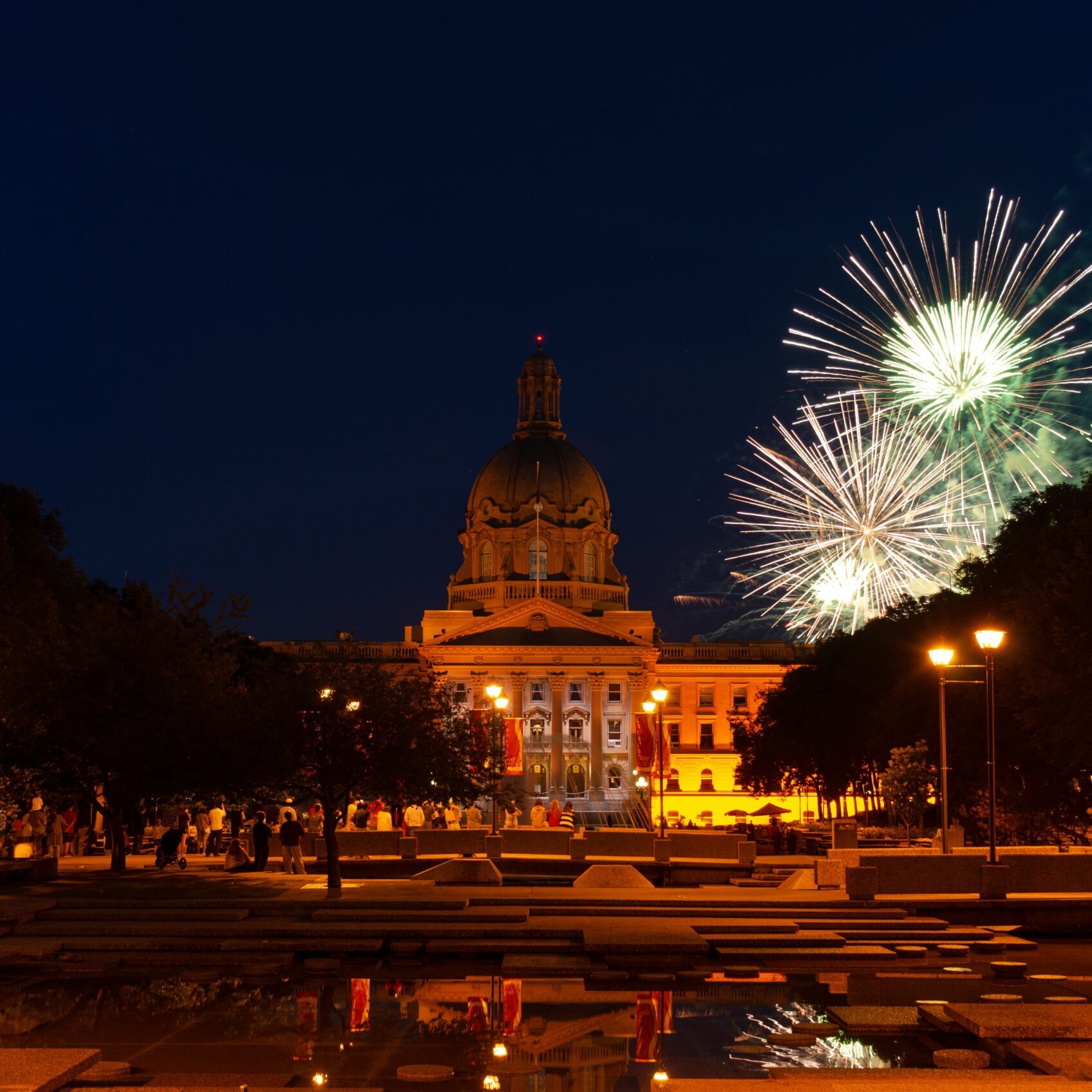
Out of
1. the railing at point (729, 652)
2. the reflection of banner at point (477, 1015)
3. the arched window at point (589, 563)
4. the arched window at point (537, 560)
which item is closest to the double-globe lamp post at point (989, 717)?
the reflection of banner at point (477, 1015)

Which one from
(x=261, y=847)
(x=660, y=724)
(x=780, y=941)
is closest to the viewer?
(x=780, y=941)

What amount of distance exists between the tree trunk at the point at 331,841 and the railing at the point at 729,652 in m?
104

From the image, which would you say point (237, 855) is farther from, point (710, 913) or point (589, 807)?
point (589, 807)

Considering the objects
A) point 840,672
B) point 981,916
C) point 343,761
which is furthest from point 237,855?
point 840,672

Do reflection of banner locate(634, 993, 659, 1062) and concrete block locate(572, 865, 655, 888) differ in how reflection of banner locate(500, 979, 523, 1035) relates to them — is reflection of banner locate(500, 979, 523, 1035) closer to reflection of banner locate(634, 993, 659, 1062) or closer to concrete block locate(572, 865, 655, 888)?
reflection of banner locate(634, 993, 659, 1062)

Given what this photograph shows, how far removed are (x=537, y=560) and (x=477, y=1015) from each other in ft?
402

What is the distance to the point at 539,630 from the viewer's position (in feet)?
428

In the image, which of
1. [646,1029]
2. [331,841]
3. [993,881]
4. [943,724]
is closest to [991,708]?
[943,724]

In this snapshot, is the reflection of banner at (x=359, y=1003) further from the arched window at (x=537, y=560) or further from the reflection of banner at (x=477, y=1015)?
the arched window at (x=537, y=560)

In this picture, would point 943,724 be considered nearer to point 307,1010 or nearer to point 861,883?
point 861,883

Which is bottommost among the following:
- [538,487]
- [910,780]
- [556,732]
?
[910,780]

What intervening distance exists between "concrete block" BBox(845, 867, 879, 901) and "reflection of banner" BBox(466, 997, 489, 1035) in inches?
425

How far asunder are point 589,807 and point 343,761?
86825 millimetres

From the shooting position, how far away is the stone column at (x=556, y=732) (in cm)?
12675
